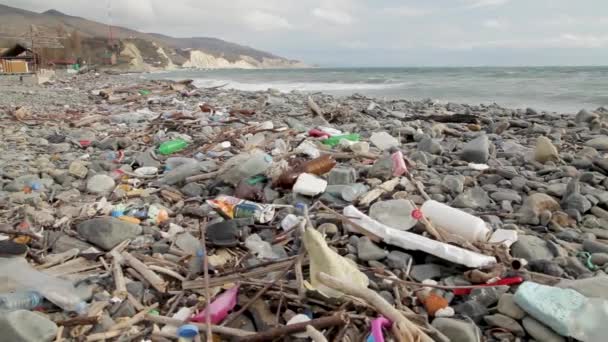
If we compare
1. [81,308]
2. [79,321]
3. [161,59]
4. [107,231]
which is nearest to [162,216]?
[107,231]

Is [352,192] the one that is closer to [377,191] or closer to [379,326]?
[377,191]

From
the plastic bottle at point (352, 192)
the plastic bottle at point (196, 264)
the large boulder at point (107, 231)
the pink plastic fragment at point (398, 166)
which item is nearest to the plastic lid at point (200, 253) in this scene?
the plastic bottle at point (196, 264)

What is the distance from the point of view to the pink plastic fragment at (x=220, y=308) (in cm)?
198

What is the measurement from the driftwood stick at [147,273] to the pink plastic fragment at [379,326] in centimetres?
123

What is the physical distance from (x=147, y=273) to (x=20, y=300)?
24.8 inches

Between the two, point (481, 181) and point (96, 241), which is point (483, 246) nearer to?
point (481, 181)

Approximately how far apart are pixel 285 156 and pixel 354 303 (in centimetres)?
274

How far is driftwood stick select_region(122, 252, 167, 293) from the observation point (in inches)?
90.4

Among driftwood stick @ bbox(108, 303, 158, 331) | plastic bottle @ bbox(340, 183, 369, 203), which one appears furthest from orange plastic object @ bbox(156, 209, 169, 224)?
plastic bottle @ bbox(340, 183, 369, 203)

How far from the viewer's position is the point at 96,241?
2764 mm

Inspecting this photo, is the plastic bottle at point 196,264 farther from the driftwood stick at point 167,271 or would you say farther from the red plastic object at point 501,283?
the red plastic object at point 501,283

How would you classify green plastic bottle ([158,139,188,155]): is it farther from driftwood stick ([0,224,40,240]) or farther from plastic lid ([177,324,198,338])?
plastic lid ([177,324,198,338])

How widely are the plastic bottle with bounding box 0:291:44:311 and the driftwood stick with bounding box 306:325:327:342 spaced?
149 centimetres

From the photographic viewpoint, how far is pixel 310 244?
2.17 meters
